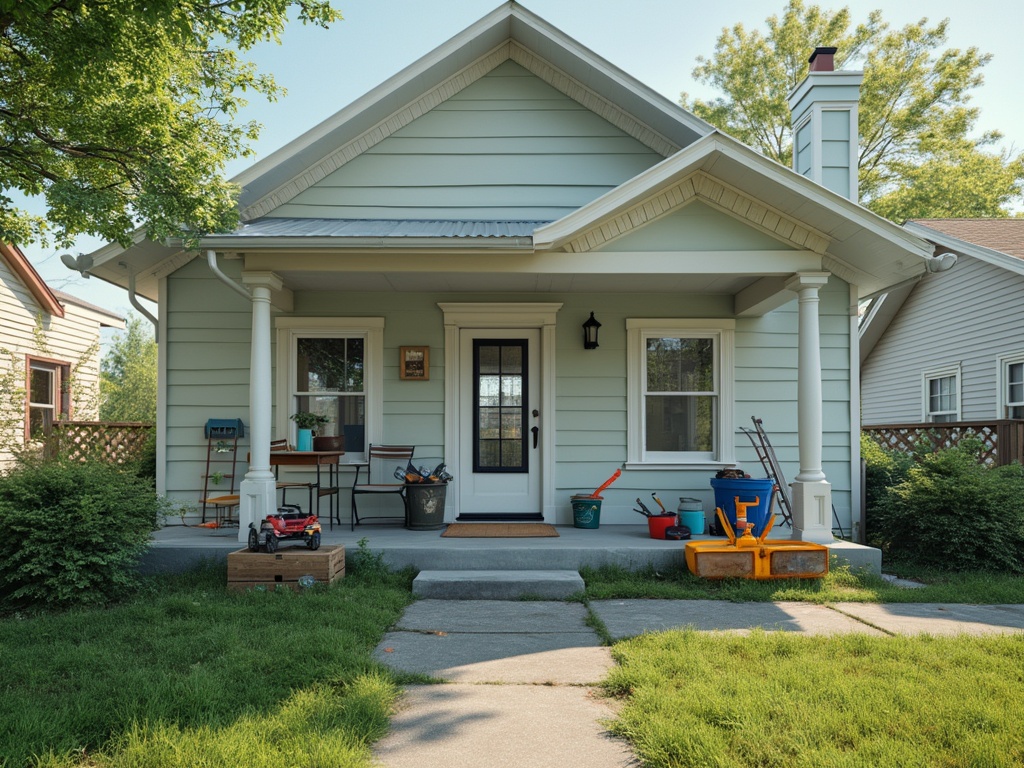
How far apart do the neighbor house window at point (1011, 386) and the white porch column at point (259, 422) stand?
1059cm

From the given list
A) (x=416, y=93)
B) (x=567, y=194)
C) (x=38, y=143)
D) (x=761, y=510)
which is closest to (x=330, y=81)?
(x=416, y=93)

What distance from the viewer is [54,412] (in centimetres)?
1249

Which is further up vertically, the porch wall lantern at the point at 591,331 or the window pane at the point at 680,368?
the porch wall lantern at the point at 591,331

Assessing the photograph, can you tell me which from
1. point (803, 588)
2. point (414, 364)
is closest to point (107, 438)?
point (414, 364)

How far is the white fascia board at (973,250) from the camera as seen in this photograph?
10.3 meters

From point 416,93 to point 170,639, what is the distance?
5.92 meters

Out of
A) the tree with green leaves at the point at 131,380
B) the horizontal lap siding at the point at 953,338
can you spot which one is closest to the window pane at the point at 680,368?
the horizontal lap siding at the point at 953,338

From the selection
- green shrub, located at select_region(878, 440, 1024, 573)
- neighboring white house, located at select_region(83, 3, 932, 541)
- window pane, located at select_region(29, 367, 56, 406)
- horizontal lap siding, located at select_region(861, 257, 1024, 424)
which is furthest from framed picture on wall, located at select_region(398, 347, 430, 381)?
horizontal lap siding, located at select_region(861, 257, 1024, 424)

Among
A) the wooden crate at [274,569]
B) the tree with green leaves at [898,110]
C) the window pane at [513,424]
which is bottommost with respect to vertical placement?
the wooden crate at [274,569]

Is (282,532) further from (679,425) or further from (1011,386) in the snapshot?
(1011,386)

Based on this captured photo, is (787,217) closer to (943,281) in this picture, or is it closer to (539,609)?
(539,609)

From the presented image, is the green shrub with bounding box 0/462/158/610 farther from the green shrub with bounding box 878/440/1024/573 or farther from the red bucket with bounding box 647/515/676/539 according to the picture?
the green shrub with bounding box 878/440/1024/573

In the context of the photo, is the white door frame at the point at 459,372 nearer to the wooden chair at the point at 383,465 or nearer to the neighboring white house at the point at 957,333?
the wooden chair at the point at 383,465

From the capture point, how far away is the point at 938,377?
43.5 feet
